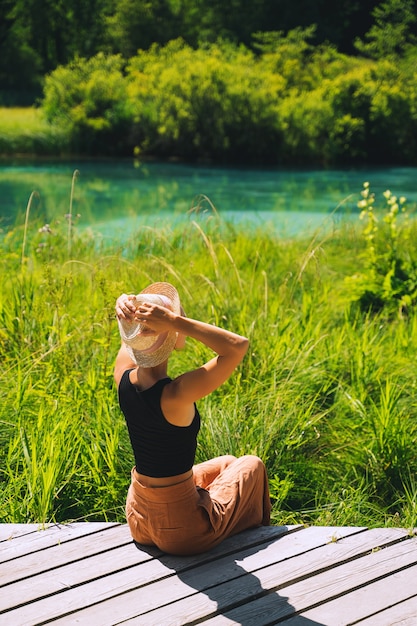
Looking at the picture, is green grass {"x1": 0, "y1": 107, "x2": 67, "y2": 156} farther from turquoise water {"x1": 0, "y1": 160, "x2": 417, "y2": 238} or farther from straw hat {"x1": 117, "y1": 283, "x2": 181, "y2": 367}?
straw hat {"x1": 117, "y1": 283, "x2": 181, "y2": 367}

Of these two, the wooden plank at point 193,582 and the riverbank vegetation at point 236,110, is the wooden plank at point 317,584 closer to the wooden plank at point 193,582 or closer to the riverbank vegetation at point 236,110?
the wooden plank at point 193,582

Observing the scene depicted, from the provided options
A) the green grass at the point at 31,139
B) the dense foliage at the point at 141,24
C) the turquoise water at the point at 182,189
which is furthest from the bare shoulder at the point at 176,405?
the dense foliage at the point at 141,24

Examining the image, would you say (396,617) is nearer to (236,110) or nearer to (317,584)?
(317,584)

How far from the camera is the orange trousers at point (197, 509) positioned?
2361 millimetres

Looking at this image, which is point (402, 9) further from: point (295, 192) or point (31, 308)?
point (31, 308)

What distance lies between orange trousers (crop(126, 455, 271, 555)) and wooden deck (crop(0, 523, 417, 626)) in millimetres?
43

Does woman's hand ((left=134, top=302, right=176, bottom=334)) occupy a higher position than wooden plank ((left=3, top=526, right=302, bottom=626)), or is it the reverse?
woman's hand ((left=134, top=302, right=176, bottom=334))

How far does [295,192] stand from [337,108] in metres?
6.61

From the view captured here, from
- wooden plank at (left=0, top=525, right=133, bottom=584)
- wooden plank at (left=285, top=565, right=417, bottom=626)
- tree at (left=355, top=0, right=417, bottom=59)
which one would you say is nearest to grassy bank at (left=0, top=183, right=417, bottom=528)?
wooden plank at (left=0, top=525, right=133, bottom=584)

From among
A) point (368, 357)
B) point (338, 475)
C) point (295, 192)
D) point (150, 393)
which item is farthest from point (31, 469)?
point (295, 192)

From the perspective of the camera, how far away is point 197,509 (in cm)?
238

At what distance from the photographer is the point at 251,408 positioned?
3508 mm

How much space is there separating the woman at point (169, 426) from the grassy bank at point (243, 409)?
0.58 metres

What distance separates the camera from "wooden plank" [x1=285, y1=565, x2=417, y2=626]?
210 centimetres
